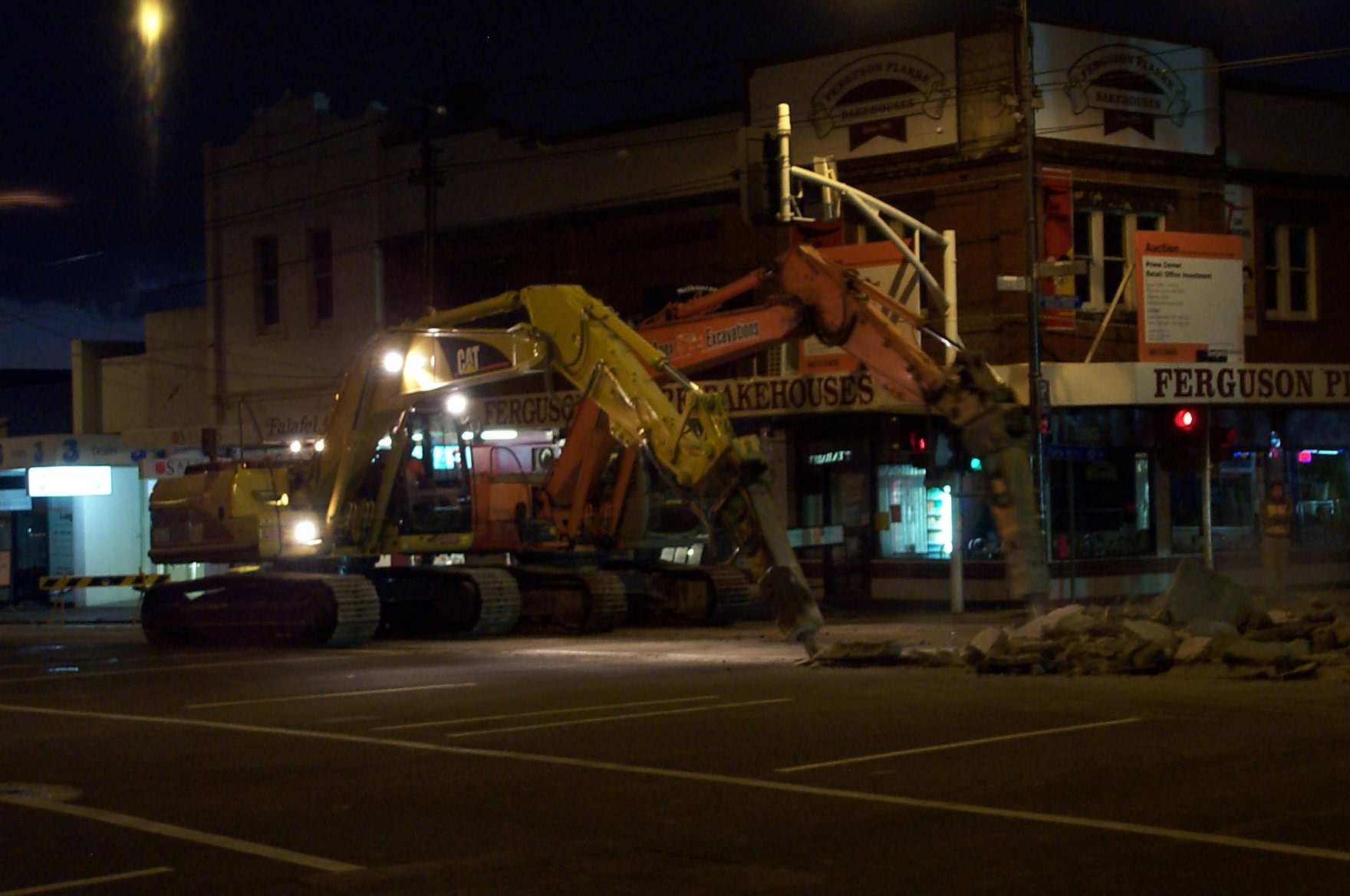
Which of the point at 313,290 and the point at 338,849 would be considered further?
the point at 313,290

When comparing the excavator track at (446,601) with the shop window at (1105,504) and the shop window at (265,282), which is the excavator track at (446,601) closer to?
the shop window at (1105,504)

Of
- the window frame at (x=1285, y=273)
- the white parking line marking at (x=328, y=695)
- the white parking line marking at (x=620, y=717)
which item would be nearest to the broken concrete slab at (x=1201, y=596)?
the white parking line marking at (x=620, y=717)

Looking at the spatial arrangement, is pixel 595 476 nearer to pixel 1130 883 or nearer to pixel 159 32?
pixel 159 32

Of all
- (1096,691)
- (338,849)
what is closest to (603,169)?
(1096,691)

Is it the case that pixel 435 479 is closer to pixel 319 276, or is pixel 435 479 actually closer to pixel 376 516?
pixel 376 516

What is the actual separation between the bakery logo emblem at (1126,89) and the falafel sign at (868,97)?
222 centimetres

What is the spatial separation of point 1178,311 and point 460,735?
1916 cm

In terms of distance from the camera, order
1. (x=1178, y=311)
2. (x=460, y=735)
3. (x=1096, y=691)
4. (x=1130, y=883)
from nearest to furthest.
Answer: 1. (x=1130, y=883)
2. (x=460, y=735)
3. (x=1096, y=691)
4. (x=1178, y=311)

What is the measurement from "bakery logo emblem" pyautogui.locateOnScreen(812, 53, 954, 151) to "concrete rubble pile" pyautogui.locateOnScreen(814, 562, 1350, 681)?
40.7ft

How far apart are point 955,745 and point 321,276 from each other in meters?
29.3

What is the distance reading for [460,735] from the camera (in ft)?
39.9

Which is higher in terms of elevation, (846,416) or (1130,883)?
(846,416)

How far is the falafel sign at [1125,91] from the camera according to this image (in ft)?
90.7

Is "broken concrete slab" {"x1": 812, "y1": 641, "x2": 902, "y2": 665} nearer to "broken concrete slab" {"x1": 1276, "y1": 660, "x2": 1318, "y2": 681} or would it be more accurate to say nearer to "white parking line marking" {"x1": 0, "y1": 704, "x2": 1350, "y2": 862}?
"broken concrete slab" {"x1": 1276, "y1": 660, "x2": 1318, "y2": 681}
